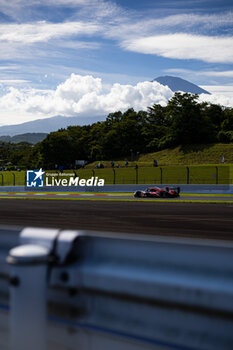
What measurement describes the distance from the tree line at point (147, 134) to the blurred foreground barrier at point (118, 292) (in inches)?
3741

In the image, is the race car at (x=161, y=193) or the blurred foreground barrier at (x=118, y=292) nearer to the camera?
A: the blurred foreground barrier at (x=118, y=292)

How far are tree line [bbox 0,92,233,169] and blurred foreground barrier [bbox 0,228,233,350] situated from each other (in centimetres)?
9501

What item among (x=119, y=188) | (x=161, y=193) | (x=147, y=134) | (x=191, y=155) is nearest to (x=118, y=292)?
(x=161, y=193)

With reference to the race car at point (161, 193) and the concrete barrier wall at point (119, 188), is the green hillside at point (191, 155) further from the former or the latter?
the race car at point (161, 193)

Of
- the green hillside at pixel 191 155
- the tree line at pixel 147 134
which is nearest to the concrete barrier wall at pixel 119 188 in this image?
the green hillside at pixel 191 155

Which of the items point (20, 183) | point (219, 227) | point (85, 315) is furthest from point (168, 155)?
point (85, 315)

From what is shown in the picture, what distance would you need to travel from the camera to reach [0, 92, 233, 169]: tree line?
333 ft

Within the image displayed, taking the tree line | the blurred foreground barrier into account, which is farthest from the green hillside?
the blurred foreground barrier

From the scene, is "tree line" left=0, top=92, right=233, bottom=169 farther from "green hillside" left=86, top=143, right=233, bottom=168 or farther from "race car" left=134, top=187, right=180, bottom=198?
"race car" left=134, top=187, right=180, bottom=198

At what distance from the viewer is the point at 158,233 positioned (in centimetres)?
1208

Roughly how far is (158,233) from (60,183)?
32601 millimetres

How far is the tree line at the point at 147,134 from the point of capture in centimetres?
10144

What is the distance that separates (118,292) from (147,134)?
109 m

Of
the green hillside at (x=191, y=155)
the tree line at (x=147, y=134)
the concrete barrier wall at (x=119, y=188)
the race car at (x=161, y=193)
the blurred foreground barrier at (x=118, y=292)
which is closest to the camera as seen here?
the blurred foreground barrier at (x=118, y=292)
